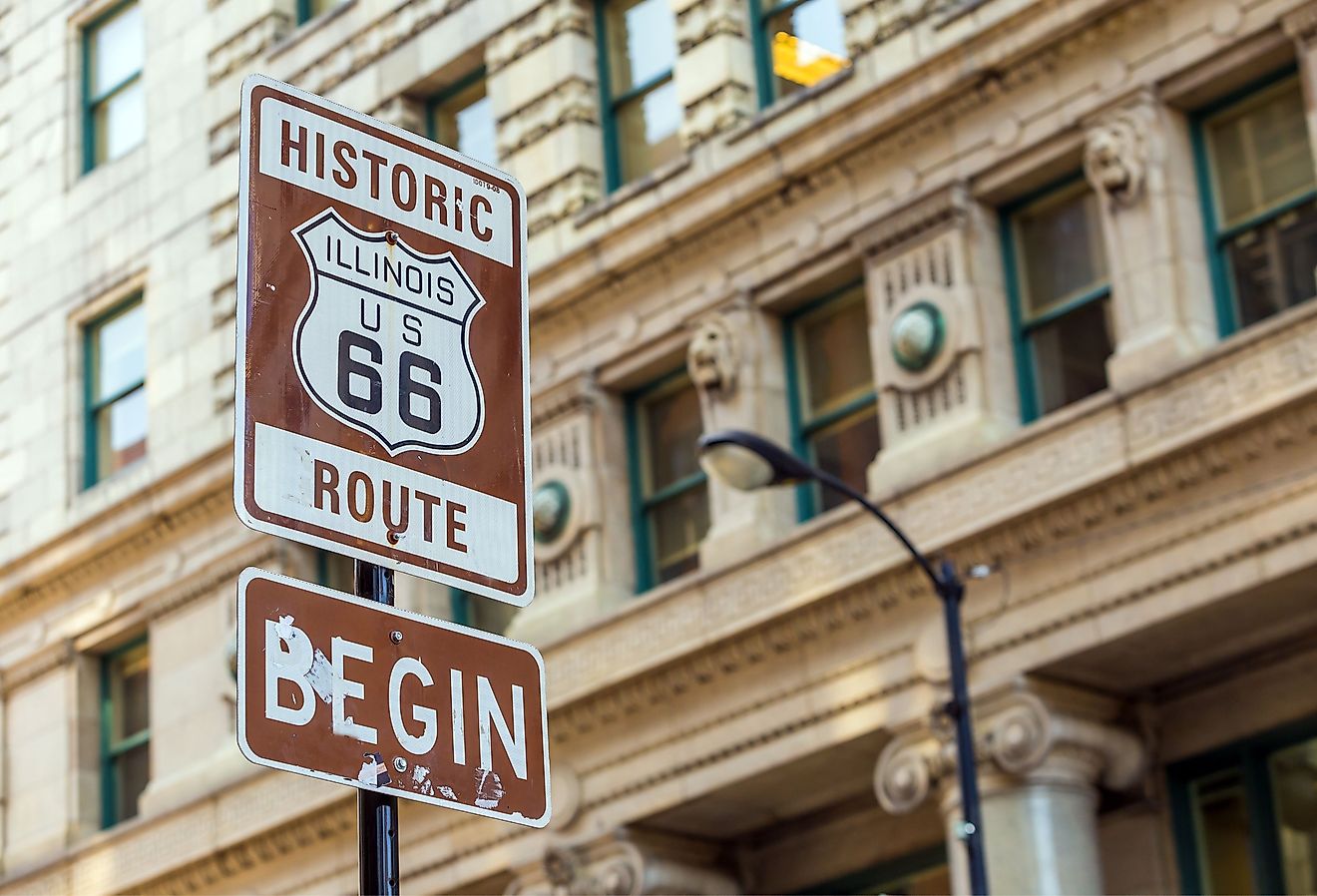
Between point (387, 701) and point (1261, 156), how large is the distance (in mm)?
13734

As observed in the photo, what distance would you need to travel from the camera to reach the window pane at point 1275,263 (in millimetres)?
17844

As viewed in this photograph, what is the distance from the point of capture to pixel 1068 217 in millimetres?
19594

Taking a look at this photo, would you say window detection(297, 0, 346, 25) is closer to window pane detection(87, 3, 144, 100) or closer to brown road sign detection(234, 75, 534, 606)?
window pane detection(87, 3, 144, 100)

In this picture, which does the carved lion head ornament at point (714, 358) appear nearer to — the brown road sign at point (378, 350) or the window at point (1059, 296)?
the window at point (1059, 296)

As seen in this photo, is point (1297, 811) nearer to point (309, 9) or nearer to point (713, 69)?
point (713, 69)

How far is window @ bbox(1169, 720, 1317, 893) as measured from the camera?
17.9 metres

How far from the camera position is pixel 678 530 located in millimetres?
21812

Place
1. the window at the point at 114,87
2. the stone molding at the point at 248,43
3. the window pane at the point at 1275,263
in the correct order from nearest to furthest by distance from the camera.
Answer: the window pane at the point at 1275,263, the stone molding at the point at 248,43, the window at the point at 114,87

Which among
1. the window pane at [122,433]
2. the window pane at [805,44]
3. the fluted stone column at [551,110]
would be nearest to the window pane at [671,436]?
the fluted stone column at [551,110]

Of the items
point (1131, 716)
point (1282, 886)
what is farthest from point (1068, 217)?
point (1282, 886)

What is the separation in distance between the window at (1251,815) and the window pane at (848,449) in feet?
11.5

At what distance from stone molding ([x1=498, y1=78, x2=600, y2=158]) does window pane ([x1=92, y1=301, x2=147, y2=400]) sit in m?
6.07

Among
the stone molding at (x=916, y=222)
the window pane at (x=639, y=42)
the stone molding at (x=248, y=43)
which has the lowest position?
the stone molding at (x=916, y=222)

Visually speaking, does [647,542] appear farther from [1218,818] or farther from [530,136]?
[1218,818]
